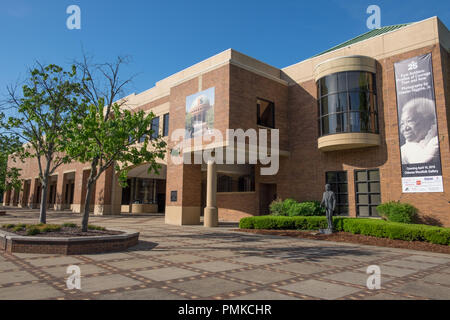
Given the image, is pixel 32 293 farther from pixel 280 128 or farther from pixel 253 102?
pixel 280 128

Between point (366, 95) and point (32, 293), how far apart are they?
61.0 feet

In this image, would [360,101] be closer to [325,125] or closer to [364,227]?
[325,125]

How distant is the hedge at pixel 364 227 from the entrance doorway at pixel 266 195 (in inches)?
234

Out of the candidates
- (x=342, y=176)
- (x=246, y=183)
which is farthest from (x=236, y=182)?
(x=342, y=176)

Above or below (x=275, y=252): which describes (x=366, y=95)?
above

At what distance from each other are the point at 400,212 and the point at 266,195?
1022 centimetres

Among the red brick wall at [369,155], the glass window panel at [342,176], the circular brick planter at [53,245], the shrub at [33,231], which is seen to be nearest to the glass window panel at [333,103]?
the red brick wall at [369,155]

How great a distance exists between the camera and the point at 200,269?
7.46 m

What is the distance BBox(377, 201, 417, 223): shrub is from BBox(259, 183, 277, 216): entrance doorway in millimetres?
8837

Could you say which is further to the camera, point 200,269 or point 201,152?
point 201,152

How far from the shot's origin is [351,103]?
18.8 meters

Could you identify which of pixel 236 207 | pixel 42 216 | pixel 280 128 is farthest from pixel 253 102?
pixel 42 216

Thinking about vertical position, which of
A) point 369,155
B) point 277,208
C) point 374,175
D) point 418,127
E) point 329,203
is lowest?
point 277,208

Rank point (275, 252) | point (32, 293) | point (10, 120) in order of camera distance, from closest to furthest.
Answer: point (32, 293) < point (275, 252) < point (10, 120)
